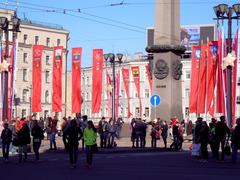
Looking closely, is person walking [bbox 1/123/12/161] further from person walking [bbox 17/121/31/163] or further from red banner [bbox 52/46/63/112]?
red banner [bbox 52/46/63/112]

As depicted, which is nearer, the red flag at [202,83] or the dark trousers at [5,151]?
the dark trousers at [5,151]

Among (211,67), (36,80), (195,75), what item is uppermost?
(211,67)

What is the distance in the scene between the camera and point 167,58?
1569 inches

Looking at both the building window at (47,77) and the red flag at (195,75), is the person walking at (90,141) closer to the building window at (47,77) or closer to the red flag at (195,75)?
the red flag at (195,75)

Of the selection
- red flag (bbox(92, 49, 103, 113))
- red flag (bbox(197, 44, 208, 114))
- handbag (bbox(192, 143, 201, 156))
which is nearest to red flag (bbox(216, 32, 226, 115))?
red flag (bbox(197, 44, 208, 114))

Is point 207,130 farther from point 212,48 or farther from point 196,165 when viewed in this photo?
point 212,48

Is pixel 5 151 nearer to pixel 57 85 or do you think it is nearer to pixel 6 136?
pixel 6 136

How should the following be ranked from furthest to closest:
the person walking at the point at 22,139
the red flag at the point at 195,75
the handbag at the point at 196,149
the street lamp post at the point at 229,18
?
the red flag at the point at 195,75 < the street lamp post at the point at 229,18 < the handbag at the point at 196,149 < the person walking at the point at 22,139

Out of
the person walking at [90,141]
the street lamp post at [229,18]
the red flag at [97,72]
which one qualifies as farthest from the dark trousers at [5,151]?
the red flag at [97,72]

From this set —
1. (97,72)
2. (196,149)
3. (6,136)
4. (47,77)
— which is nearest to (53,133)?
(6,136)

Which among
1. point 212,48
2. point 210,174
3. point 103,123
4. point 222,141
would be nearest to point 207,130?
point 222,141

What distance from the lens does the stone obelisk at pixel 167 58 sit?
39000 millimetres

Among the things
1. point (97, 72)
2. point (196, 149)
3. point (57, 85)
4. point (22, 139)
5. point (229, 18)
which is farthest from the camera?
point (97, 72)

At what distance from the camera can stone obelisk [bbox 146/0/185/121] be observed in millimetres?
39000
